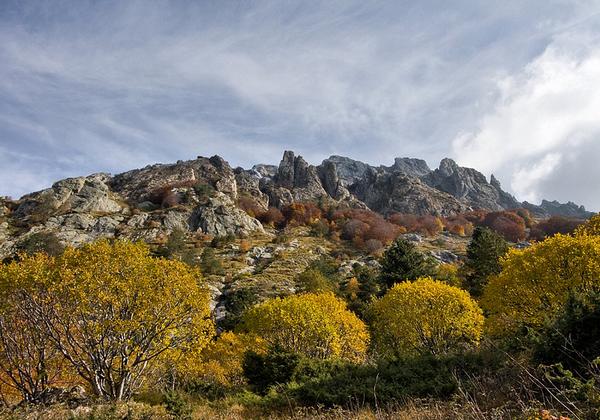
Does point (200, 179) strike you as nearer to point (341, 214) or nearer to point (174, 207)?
point (174, 207)

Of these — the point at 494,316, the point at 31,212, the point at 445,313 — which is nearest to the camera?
the point at 494,316

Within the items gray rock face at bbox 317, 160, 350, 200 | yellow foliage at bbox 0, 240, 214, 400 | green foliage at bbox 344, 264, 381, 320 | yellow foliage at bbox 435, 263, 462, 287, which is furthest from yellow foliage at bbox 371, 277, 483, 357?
gray rock face at bbox 317, 160, 350, 200

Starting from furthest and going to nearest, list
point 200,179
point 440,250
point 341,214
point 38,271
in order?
point 200,179
point 341,214
point 440,250
point 38,271

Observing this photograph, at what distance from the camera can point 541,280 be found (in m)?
21.4

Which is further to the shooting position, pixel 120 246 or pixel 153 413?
pixel 120 246

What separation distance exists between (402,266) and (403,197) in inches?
4774

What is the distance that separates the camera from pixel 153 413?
A: 510 inches

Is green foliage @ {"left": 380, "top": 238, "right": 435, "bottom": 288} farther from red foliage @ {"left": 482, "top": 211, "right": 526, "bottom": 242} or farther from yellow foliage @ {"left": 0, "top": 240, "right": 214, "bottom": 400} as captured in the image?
red foliage @ {"left": 482, "top": 211, "right": 526, "bottom": 242}

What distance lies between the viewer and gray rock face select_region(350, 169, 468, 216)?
157 m

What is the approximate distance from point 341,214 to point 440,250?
1686 inches

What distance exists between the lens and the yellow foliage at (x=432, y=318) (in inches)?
1064

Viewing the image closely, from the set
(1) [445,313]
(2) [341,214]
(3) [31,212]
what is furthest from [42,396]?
(2) [341,214]

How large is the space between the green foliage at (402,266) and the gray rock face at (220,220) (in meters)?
63.3

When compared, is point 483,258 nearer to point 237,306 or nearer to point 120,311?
point 237,306
